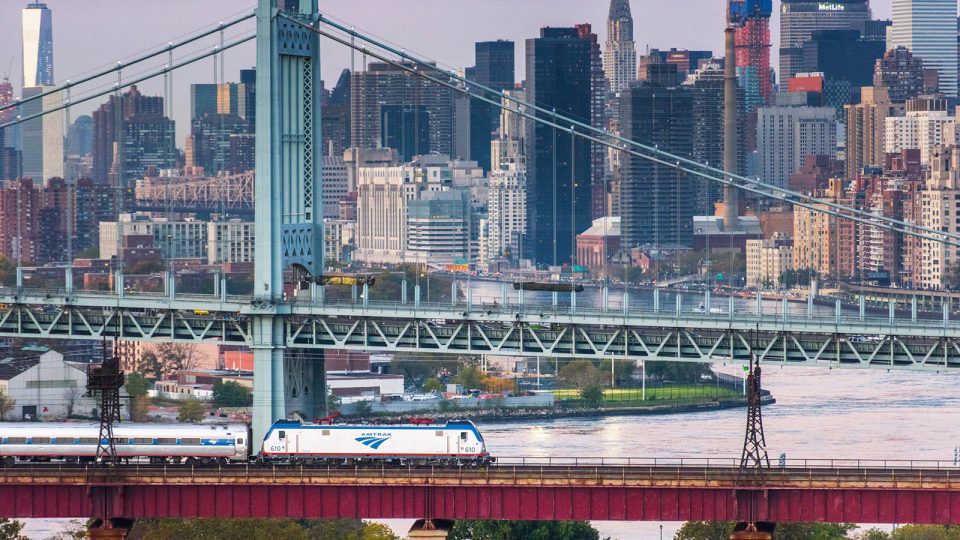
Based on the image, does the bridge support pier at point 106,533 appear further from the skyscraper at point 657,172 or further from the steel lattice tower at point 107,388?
the skyscraper at point 657,172

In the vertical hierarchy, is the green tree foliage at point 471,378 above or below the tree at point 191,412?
above

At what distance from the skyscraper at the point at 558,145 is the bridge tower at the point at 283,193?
327 ft

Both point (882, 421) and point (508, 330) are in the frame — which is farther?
point (882, 421)

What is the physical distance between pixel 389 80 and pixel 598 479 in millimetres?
114492

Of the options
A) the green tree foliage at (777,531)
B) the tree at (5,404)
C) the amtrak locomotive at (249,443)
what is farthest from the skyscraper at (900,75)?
the amtrak locomotive at (249,443)

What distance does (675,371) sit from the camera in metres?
86.2

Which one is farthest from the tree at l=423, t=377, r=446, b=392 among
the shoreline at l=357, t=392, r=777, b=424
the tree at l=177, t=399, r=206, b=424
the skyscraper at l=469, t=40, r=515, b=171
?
the skyscraper at l=469, t=40, r=515, b=171

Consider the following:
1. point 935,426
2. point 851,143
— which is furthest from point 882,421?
point 851,143

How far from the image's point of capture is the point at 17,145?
128 metres

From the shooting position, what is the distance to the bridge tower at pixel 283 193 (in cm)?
4903

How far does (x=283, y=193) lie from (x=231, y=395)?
29.4 meters

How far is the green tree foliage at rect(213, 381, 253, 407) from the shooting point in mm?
77750

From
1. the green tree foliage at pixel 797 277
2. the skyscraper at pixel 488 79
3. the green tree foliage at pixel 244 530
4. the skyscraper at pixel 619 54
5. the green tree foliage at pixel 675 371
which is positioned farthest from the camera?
the skyscraper at pixel 619 54

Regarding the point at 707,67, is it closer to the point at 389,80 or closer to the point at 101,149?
the point at 389,80
